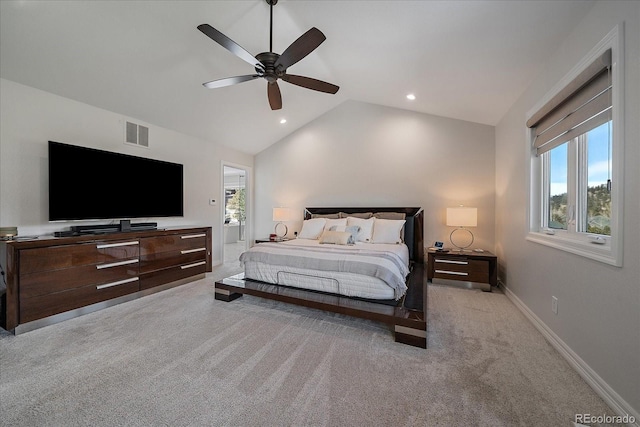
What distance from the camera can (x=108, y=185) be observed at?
3145 millimetres

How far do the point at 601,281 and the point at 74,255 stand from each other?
4.47 m

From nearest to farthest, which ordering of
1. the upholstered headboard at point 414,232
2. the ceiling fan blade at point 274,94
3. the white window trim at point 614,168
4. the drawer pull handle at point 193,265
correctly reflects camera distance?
the white window trim at point 614,168 < the ceiling fan blade at point 274,94 < the drawer pull handle at point 193,265 < the upholstered headboard at point 414,232

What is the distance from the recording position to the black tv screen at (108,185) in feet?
9.04

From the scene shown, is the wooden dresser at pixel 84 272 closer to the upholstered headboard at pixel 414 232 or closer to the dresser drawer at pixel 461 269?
the upholstered headboard at pixel 414 232

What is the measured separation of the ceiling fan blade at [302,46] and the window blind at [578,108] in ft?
6.23

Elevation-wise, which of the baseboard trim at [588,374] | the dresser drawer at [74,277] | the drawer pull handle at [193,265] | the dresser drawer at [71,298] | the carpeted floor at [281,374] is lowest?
the carpeted floor at [281,374]

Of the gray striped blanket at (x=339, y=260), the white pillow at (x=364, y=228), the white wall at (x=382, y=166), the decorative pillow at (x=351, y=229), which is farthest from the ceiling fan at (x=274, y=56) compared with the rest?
the white wall at (x=382, y=166)

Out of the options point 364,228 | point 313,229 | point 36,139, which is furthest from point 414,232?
point 36,139

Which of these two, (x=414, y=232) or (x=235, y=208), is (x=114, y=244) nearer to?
(x=414, y=232)

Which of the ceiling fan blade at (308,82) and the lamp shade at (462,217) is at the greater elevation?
the ceiling fan blade at (308,82)

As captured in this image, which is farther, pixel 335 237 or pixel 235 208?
pixel 235 208

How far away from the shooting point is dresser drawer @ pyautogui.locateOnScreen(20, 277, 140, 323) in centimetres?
229

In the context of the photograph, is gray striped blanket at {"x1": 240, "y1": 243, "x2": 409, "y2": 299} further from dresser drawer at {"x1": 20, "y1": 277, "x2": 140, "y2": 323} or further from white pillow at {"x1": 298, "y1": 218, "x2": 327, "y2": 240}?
dresser drawer at {"x1": 20, "y1": 277, "x2": 140, "y2": 323}

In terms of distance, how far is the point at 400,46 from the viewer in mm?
2633
